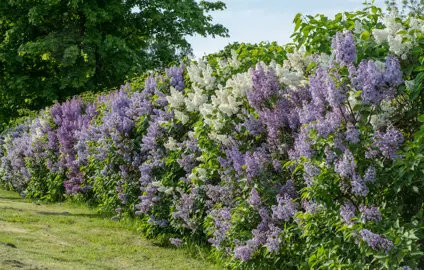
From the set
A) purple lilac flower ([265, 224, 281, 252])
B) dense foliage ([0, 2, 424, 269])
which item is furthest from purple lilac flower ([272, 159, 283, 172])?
purple lilac flower ([265, 224, 281, 252])

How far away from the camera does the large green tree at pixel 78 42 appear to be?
2691 centimetres

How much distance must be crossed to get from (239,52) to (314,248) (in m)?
3.68

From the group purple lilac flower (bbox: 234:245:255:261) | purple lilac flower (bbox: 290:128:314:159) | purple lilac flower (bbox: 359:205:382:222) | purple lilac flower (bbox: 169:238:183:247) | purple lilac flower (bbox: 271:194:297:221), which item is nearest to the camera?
purple lilac flower (bbox: 359:205:382:222)

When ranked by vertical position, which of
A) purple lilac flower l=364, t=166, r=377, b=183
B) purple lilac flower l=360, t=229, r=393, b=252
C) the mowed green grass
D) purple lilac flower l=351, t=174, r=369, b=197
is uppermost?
purple lilac flower l=364, t=166, r=377, b=183

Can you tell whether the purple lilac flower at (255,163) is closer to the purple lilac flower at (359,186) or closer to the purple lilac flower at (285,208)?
the purple lilac flower at (285,208)

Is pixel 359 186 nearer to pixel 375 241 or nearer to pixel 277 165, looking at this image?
pixel 375 241

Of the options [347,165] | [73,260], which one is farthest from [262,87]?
[73,260]

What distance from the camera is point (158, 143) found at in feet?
30.2

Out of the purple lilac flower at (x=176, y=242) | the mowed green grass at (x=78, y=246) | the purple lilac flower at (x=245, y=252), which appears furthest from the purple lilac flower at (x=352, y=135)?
the purple lilac flower at (x=176, y=242)

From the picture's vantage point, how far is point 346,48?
16.6 ft

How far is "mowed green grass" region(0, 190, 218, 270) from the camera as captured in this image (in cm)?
A: 779

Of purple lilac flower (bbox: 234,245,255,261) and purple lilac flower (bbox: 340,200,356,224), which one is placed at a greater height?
purple lilac flower (bbox: 340,200,356,224)

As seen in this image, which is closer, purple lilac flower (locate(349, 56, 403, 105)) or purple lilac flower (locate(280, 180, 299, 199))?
purple lilac flower (locate(349, 56, 403, 105))

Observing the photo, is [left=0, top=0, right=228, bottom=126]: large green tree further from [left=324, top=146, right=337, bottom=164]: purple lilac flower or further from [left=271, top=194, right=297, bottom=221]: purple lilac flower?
[left=324, top=146, right=337, bottom=164]: purple lilac flower
